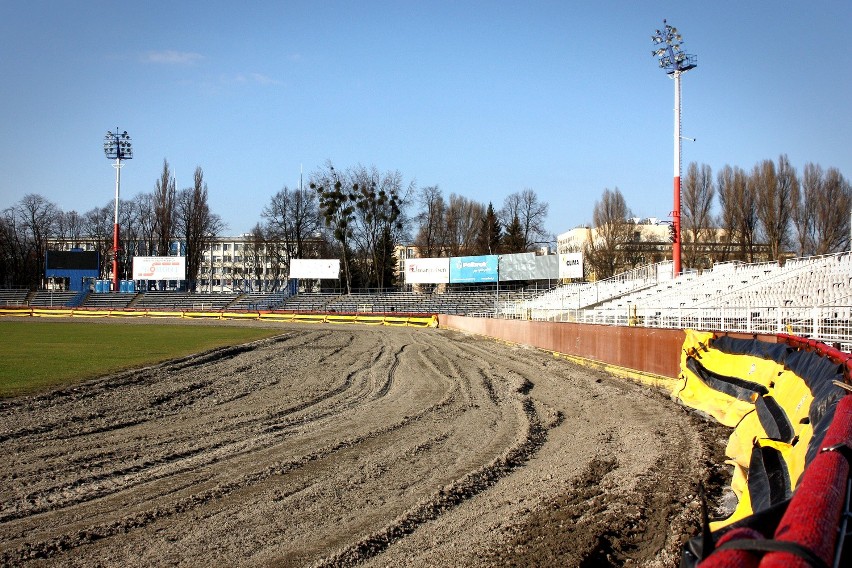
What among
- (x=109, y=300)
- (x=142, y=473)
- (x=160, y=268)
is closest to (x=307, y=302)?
(x=160, y=268)

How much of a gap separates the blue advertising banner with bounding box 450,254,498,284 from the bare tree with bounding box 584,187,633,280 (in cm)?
1191

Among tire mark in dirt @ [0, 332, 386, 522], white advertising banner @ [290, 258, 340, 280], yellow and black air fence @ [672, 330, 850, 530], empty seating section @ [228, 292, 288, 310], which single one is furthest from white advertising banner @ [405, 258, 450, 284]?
tire mark in dirt @ [0, 332, 386, 522]

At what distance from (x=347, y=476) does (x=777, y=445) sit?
14.6 feet

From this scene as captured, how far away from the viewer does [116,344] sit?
30.1 meters

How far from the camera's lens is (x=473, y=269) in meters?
71.4

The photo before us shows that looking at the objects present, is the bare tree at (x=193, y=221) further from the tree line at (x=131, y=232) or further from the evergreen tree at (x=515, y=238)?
the evergreen tree at (x=515, y=238)

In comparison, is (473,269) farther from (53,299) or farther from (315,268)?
(53,299)

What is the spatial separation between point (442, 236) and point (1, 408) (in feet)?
276

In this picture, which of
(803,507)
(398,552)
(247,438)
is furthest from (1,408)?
(803,507)

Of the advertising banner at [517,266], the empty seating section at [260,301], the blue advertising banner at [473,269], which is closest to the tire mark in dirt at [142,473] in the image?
the advertising banner at [517,266]

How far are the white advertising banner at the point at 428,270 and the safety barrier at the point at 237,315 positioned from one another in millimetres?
9937

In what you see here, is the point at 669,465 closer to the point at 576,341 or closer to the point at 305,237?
the point at 576,341

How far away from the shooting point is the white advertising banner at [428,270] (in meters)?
73.8

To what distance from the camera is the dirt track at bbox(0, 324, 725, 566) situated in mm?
5395
